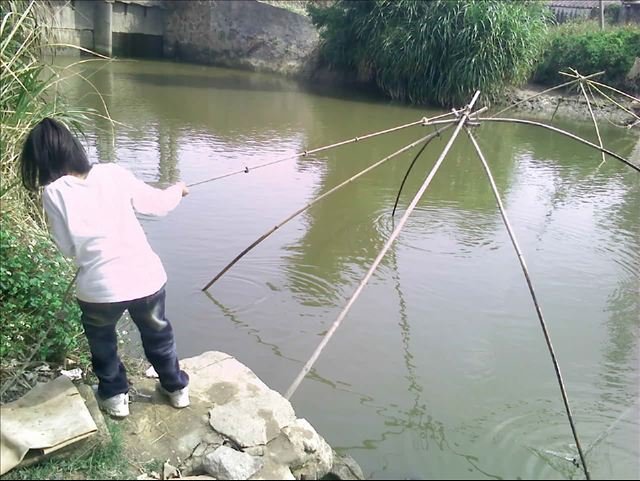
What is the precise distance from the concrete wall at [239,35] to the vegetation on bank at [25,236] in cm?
1285

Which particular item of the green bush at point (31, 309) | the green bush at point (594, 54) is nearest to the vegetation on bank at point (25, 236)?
the green bush at point (31, 309)

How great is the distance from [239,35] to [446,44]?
6.63m

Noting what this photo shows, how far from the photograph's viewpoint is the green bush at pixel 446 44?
40.5 feet

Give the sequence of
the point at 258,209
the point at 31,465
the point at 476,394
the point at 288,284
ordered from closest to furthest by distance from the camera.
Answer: the point at 31,465 < the point at 476,394 < the point at 288,284 < the point at 258,209

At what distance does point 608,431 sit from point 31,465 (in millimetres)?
2499

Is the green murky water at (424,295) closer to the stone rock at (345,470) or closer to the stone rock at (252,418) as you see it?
the stone rock at (345,470)

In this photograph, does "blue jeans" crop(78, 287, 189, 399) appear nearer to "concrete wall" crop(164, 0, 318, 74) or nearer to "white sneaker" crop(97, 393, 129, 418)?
"white sneaker" crop(97, 393, 129, 418)

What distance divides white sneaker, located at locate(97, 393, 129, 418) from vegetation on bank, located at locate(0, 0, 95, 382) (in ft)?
1.29

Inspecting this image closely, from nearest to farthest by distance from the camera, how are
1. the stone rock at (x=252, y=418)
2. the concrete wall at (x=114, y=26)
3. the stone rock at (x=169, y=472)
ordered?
the stone rock at (x=169, y=472), the stone rock at (x=252, y=418), the concrete wall at (x=114, y=26)

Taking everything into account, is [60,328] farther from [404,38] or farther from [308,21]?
[308,21]

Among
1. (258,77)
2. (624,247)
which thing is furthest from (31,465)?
(258,77)

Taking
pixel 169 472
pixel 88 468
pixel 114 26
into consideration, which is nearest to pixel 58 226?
pixel 88 468

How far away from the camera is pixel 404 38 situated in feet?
42.7

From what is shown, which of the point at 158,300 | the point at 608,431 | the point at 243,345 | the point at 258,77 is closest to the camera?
the point at 158,300
